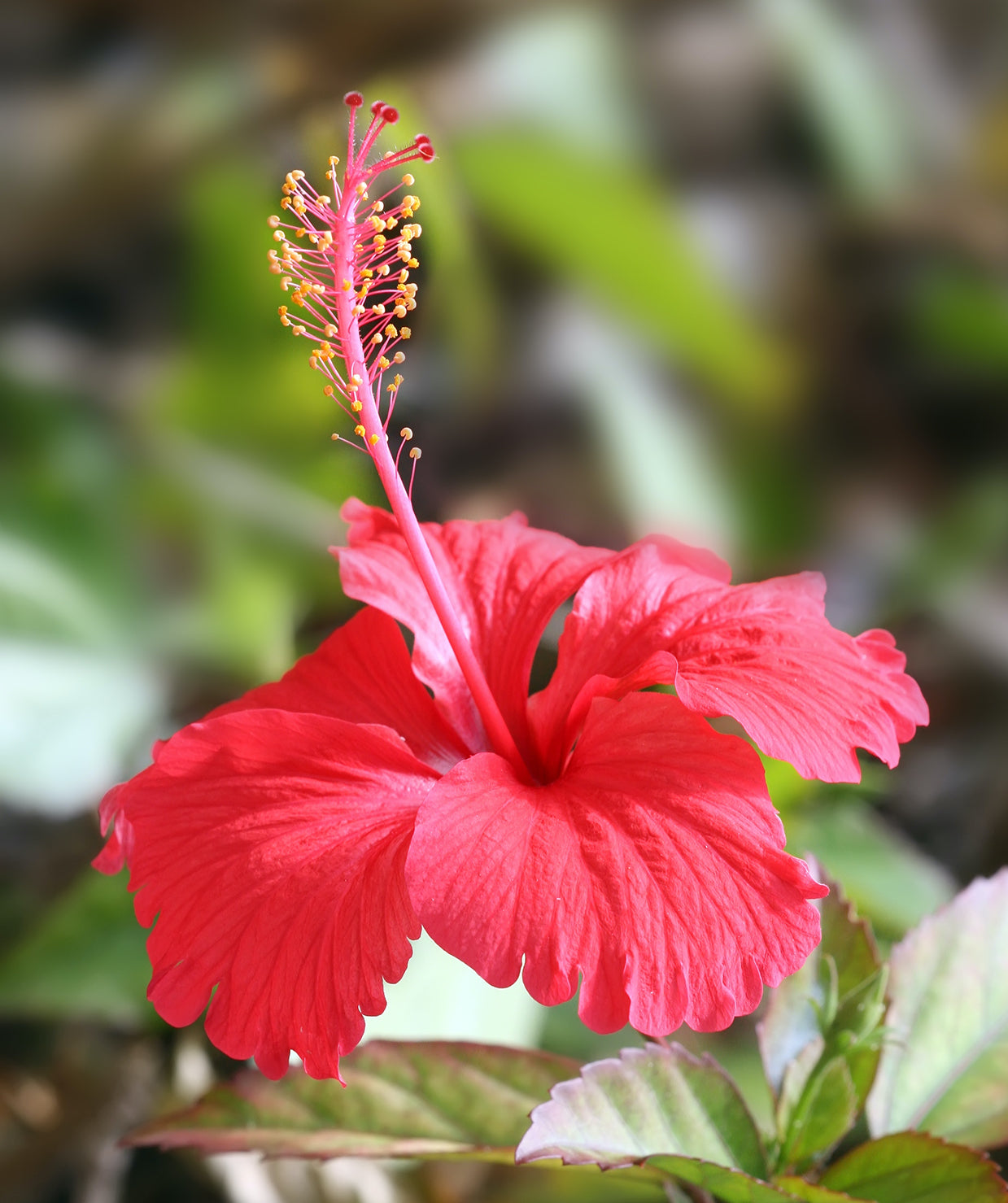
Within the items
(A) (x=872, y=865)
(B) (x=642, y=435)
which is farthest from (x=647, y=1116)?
(B) (x=642, y=435)

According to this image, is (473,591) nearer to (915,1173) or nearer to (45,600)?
(915,1173)

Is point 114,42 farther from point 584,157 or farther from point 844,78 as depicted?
point 844,78

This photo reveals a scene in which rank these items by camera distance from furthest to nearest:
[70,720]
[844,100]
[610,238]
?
[844,100], [610,238], [70,720]

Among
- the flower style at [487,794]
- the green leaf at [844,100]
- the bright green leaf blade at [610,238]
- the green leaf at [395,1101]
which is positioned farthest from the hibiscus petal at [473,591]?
the green leaf at [844,100]

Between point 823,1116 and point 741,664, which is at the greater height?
point 741,664

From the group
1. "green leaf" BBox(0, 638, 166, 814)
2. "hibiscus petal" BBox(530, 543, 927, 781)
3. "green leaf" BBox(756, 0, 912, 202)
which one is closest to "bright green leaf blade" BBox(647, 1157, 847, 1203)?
"hibiscus petal" BBox(530, 543, 927, 781)

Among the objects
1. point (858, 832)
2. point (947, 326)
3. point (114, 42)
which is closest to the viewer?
point (858, 832)

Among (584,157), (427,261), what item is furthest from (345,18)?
(427,261)
